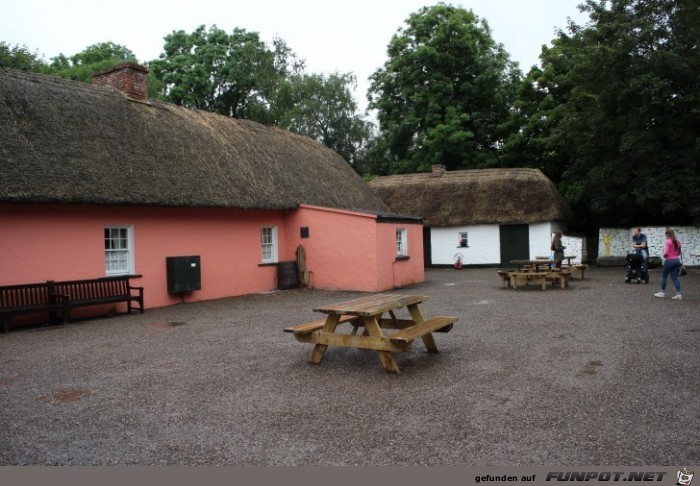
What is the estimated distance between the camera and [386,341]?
6375 millimetres

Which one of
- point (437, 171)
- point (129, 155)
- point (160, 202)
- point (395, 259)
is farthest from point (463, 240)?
point (129, 155)

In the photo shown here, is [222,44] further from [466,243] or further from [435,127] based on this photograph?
[466,243]

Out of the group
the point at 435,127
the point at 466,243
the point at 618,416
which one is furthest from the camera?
the point at 435,127

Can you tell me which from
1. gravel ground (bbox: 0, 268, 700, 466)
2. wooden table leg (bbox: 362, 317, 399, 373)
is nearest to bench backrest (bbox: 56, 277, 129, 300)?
gravel ground (bbox: 0, 268, 700, 466)

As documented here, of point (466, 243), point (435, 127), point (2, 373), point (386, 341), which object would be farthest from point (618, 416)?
point (435, 127)

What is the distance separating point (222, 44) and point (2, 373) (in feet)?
126

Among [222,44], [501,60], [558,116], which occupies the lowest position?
[558,116]

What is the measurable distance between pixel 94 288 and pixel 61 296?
111 cm

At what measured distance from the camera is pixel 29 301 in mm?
10961

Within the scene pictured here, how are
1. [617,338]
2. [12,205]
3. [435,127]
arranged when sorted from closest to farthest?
[617,338] < [12,205] < [435,127]

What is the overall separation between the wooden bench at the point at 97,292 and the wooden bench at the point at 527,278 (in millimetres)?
10315

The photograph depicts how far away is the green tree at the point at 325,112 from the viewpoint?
38562 millimetres

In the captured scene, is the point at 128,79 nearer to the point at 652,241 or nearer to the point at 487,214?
the point at 487,214

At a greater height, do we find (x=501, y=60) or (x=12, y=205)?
(x=501, y=60)
